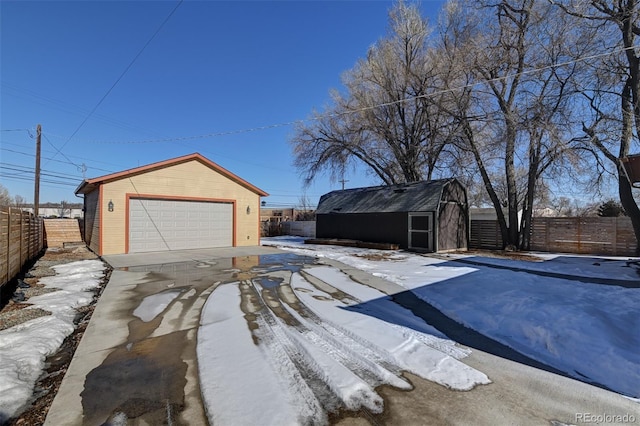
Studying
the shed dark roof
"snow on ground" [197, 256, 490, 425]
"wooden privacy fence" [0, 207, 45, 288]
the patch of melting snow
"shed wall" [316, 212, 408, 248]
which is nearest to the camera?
"snow on ground" [197, 256, 490, 425]

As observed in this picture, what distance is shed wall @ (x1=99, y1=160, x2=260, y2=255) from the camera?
11680 millimetres

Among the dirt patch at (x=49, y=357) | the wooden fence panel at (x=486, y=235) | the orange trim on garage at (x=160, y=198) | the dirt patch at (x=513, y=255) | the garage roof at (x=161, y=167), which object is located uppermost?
the garage roof at (x=161, y=167)

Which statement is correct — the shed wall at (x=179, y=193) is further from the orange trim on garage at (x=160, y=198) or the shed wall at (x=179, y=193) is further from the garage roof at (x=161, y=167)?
the garage roof at (x=161, y=167)

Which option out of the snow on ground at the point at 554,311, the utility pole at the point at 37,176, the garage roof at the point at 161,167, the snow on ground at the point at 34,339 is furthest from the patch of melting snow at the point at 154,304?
the utility pole at the point at 37,176

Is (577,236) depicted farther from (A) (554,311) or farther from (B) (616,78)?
(A) (554,311)

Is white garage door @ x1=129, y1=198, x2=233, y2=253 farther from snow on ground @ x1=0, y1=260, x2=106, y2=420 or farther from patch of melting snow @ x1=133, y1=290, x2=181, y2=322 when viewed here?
patch of melting snow @ x1=133, y1=290, x2=181, y2=322

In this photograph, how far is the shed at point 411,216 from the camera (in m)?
13.9

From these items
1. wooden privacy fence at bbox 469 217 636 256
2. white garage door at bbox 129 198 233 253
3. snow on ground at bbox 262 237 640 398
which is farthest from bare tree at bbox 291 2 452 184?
snow on ground at bbox 262 237 640 398

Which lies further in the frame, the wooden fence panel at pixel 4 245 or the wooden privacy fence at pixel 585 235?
the wooden privacy fence at pixel 585 235

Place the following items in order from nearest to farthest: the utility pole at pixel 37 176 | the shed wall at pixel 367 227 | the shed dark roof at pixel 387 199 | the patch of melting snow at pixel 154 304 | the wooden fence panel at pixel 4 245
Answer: the patch of melting snow at pixel 154 304, the wooden fence panel at pixel 4 245, the shed dark roof at pixel 387 199, the shed wall at pixel 367 227, the utility pole at pixel 37 176

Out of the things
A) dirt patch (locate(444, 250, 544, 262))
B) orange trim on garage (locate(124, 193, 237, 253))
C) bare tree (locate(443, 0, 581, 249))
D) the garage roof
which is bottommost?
dirt patch (locate(444, 250, 544, 262))

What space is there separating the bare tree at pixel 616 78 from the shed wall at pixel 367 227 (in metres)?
7.49

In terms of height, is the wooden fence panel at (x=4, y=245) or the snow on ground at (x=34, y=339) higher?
the wooden fence panel at (x=4, y=245)

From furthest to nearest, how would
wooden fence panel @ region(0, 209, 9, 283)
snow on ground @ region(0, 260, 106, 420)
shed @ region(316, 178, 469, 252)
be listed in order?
1. shed @ region(316, 178, 469, 252)
2. wooden fence panel @ region(0, 209, 9, 283)
3. snow on ground @ region(0, 260, 106, 420)
